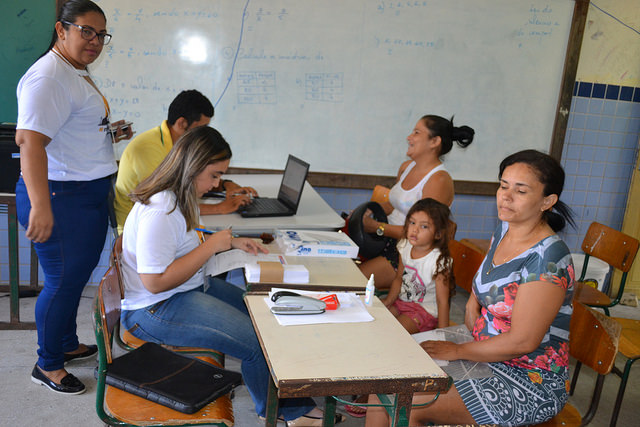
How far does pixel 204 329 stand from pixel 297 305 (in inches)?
16.7

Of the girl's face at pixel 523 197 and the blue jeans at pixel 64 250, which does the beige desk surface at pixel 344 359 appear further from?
the blue jeans at pixel 64 250

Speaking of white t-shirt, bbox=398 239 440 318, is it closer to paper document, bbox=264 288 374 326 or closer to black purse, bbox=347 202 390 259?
black purse, bbox=347 202 390 259

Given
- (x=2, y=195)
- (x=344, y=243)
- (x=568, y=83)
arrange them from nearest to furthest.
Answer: (x=344, y=243)
(x=2, y=195)
(x=568, y=83)

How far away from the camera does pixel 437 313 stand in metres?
2.34

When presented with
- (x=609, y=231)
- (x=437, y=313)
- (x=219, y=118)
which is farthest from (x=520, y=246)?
(x=219, y=118)

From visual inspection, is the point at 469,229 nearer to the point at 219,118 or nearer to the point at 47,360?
the point at 219,118

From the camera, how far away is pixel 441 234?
7.79ft

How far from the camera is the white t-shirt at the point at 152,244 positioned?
5.79ft

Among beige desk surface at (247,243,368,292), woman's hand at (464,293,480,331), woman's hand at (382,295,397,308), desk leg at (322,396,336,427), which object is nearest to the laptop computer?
beige desk surface at (247,243,368,292)

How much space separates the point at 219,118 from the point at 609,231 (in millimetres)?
2492

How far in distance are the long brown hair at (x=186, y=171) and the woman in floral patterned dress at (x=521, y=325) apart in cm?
92

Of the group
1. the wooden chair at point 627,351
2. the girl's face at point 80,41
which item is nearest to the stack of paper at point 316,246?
the girl's face at point 80,41

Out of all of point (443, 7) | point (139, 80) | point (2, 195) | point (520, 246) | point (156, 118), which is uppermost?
point (443, 7)

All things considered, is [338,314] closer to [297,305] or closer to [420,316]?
[297,305]
